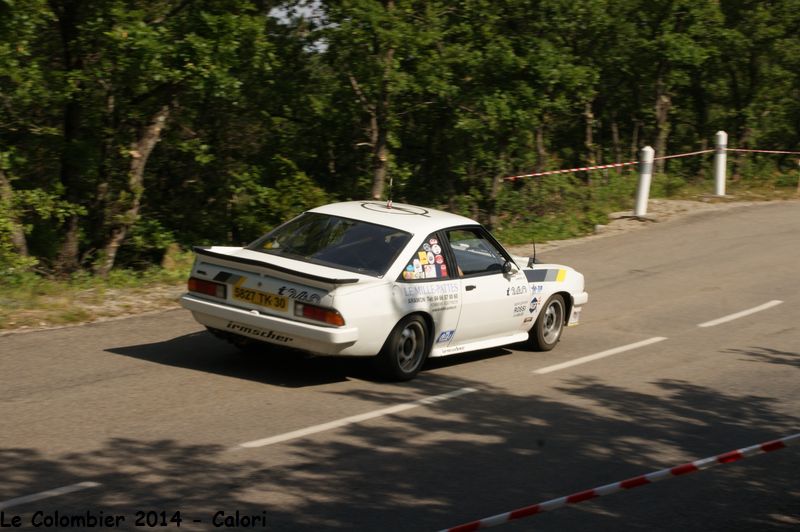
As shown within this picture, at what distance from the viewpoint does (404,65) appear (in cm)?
2136

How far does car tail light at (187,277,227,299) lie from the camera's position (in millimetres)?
9195

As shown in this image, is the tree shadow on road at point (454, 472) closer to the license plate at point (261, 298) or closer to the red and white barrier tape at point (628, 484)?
the red and white barrier tape at point (628, 484)

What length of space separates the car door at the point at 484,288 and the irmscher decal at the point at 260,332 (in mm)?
1828

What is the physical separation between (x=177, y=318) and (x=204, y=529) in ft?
20.2

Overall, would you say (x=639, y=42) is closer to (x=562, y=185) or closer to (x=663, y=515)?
(x=562, y=185)

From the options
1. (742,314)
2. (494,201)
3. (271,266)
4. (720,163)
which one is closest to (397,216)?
(271,266)

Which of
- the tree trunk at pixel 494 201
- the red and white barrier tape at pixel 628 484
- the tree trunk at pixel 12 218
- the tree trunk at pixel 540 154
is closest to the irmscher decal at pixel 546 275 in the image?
the red and white barrier tape at pixel 628 484

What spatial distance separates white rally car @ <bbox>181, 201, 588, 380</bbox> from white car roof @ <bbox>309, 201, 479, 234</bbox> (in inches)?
0.5

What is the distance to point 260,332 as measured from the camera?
8.90 meters

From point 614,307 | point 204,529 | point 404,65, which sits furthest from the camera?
point 404,65

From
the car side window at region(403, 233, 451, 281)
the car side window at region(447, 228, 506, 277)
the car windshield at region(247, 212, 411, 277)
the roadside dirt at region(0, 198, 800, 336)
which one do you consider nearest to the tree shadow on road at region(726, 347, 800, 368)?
the car side window at region(447, 228, 506, 277)

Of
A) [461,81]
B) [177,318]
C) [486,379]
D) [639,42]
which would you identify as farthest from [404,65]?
[486,379]

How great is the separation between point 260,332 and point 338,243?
1133 millimetres

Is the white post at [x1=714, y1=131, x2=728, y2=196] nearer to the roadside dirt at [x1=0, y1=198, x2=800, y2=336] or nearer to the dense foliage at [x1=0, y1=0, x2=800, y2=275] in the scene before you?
the dense foliage at [x1=0, y1=0, x2=800, y2=275]
